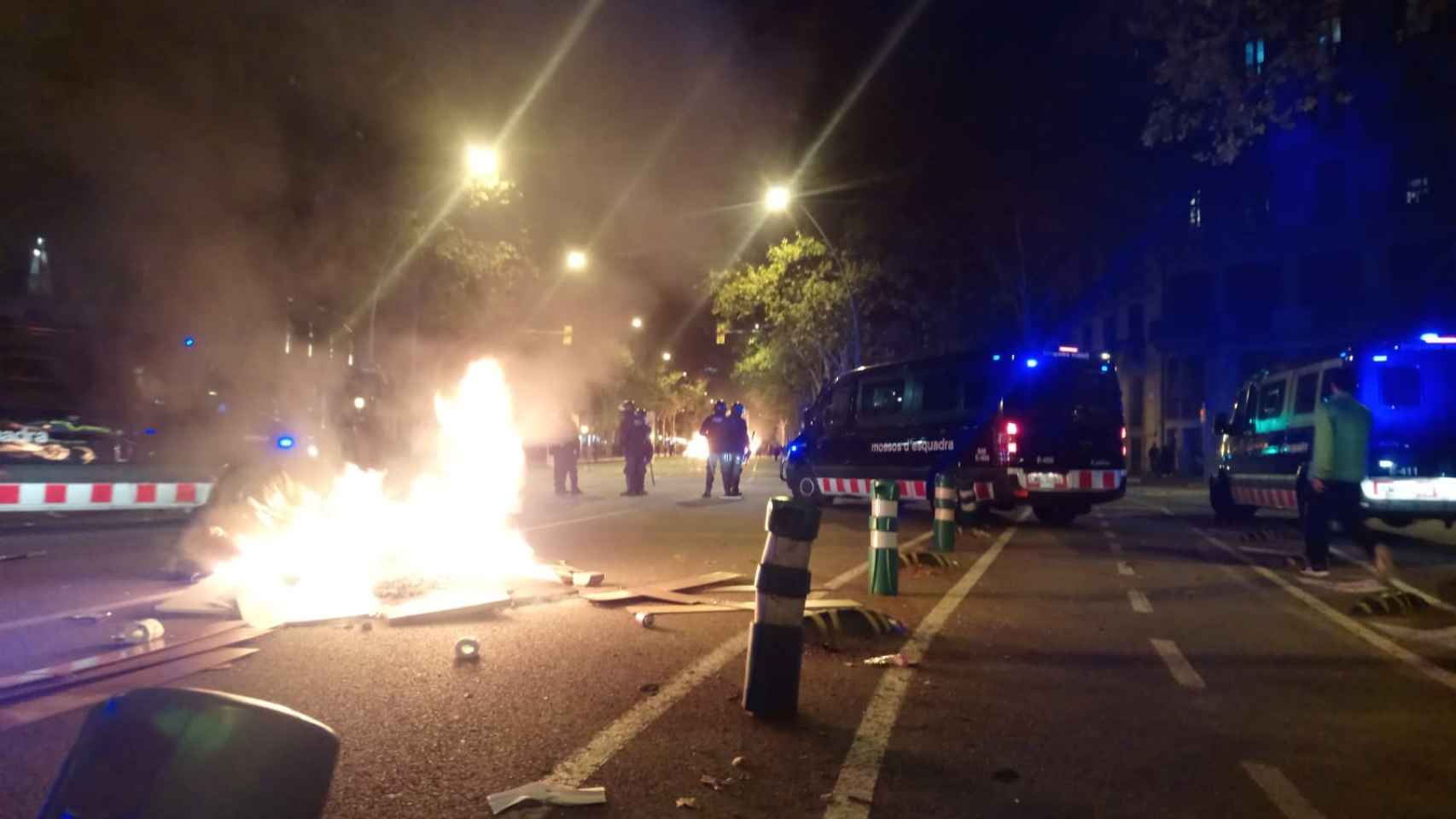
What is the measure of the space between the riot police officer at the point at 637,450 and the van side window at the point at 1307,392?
11907mm

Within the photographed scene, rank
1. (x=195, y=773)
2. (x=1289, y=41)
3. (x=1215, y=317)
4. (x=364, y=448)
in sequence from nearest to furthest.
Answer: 1. (x=195, y=773)
2. (x=1289, y=41)
3. (x=364, y=448)
4. (x=1215, y=317)

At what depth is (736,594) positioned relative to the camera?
9000 mm

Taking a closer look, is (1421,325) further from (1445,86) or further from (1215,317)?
(1445,86)

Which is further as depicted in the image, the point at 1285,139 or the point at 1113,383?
the point at 1285,139

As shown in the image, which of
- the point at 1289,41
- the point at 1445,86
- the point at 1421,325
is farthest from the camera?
the point at 1421,325

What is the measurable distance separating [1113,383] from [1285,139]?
89.7 feet

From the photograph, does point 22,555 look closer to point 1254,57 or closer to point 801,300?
point 1254,57

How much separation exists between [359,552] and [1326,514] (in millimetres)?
8944

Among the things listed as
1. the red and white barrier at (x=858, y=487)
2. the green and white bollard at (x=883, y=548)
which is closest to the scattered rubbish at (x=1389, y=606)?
the green and white bollard at (x=883, y=548)

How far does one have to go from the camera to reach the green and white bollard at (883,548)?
354 inches

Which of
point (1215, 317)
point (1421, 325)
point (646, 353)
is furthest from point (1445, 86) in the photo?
point (646, 353)

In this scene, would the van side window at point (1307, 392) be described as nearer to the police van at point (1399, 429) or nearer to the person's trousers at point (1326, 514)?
the police van at point (1399, 429)

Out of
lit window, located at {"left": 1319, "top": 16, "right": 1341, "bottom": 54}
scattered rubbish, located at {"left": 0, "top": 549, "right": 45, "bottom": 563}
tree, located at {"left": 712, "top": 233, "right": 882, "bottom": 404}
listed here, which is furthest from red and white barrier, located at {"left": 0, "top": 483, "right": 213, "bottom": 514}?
tree, located at {"left": 712, "top": 233, "right": 882, "bottom": 404}

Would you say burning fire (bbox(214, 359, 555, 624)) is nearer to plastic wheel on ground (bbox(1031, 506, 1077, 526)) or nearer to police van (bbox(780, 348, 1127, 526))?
police van (bbox(780, 348, 1127, 526))
